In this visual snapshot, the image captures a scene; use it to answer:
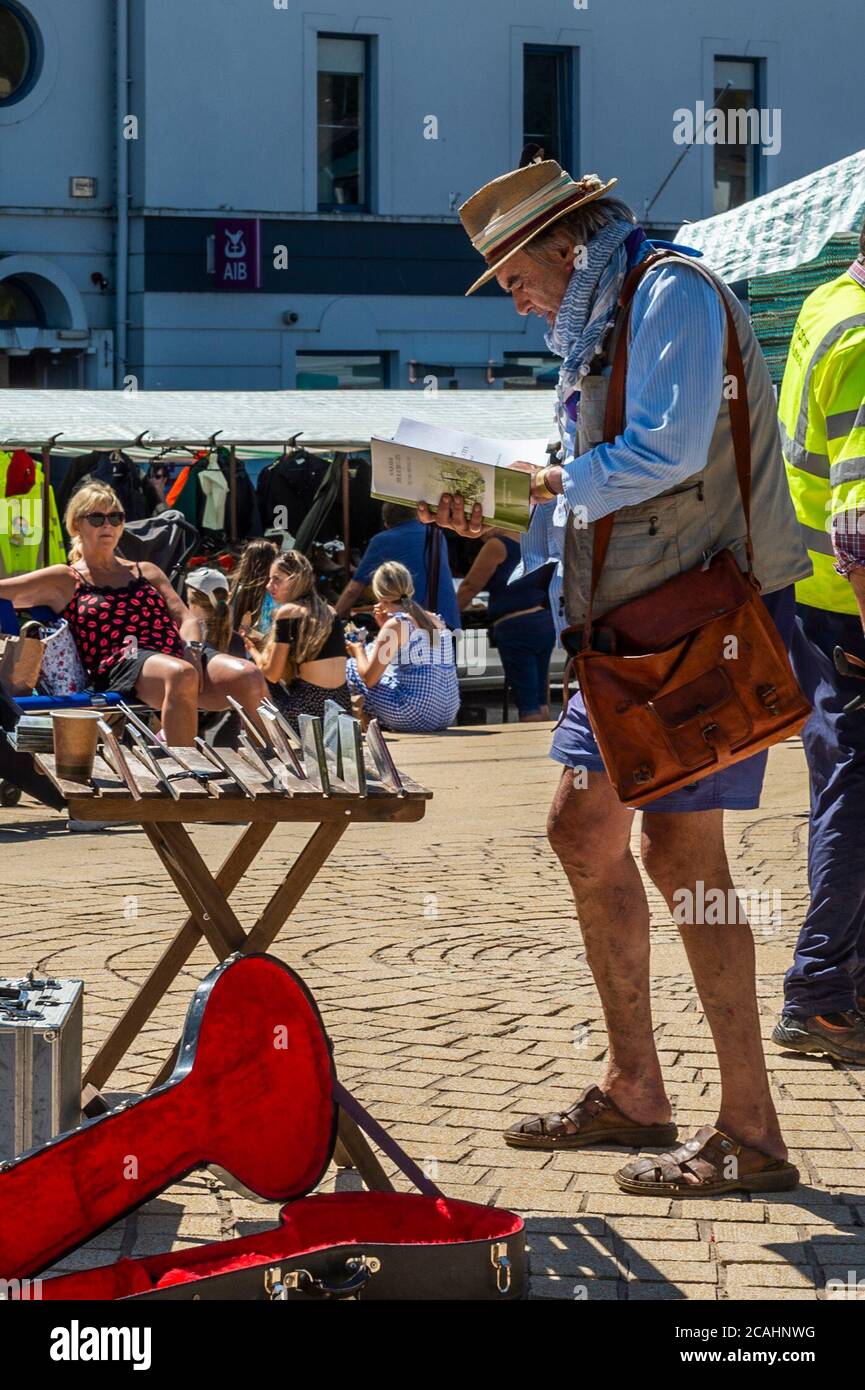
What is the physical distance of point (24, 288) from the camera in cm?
2477

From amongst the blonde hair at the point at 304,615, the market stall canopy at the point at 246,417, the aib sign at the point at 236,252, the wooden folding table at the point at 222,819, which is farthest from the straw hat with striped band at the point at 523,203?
the aib sign at the point at 236,252

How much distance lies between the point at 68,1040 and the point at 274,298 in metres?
22.6

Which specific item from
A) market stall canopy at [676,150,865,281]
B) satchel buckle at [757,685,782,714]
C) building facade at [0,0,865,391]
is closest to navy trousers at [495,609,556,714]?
market stall canopy at [676,150,865,281]

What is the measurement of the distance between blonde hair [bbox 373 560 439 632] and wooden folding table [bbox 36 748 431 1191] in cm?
735

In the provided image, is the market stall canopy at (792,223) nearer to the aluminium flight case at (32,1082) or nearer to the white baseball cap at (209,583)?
the white baseball cap at (209,583)

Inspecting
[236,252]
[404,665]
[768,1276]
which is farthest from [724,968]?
[236,252]

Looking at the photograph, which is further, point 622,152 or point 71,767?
point 622,152

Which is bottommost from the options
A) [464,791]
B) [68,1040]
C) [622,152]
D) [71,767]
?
[464,791]

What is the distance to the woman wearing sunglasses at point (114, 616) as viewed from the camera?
9180mm

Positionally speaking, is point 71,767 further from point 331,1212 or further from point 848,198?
point 848,198

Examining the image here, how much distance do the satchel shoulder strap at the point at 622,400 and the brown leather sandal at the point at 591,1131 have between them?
1015 millimetres

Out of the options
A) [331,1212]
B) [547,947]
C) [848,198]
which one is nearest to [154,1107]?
[331,1212]

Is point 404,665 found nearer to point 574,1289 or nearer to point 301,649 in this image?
point 301,649

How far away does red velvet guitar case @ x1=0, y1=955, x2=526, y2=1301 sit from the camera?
9.91 ft
